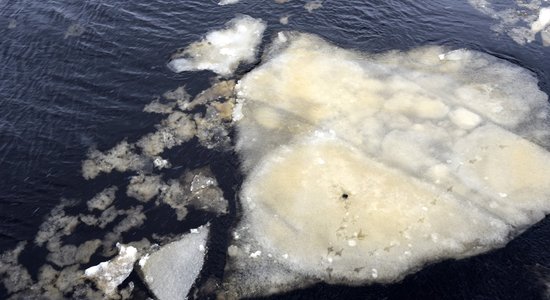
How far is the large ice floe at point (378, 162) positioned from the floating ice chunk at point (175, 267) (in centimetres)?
123

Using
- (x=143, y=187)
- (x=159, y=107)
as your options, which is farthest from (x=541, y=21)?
(x=143, y=187)

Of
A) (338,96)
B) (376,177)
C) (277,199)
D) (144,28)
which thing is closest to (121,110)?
(144,28)

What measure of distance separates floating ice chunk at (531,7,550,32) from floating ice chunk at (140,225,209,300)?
19.6 meters

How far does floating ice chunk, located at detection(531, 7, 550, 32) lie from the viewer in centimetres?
2248

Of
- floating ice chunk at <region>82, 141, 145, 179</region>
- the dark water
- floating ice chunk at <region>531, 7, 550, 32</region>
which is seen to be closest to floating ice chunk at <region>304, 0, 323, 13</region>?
the dark water

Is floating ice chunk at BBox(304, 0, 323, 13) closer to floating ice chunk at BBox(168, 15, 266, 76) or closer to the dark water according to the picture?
the dark water

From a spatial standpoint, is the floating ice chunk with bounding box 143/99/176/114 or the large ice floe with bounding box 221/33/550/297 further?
the floating ice chunk with bounding box 143/99/176/114

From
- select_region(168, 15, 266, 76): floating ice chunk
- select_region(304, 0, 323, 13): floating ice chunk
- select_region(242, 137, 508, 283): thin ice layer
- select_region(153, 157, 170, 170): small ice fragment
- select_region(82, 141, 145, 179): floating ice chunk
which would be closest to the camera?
select_region(242, 137, 508, 283): thin ice layer

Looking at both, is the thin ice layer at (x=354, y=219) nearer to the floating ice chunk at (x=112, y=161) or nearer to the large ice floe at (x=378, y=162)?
the large ice floe at (x=378, y=162)

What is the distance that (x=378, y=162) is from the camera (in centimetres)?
1642

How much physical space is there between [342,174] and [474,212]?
463cm

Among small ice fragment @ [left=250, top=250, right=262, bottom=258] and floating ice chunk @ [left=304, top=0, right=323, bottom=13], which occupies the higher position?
floating ice chunk @ [left=304, top=0, right=323, bottom=13]

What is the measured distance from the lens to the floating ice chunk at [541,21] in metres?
22.5

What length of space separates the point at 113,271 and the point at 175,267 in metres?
1.94
